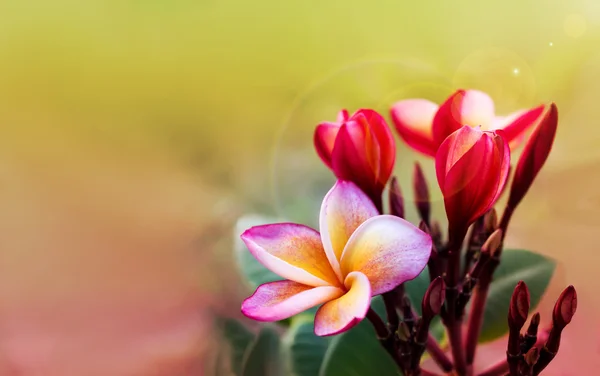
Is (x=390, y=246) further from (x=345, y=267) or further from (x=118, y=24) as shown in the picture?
(x=118, y=24)

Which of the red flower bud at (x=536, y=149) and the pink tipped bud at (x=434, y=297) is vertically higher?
the red flower bud at (x=536, y=149)

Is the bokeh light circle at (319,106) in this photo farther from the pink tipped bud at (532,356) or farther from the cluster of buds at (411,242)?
the pink tipped bud at (532,356)

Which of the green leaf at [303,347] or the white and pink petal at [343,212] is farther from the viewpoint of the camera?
the green leaf at [303,347]

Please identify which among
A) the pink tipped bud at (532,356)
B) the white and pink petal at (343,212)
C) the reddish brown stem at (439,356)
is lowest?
the reddish brown stem at (439,356)

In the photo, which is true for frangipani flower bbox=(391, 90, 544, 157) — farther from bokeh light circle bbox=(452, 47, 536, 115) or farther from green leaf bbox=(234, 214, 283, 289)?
Result: green leaf bbox=(234, 214, 283, 289)

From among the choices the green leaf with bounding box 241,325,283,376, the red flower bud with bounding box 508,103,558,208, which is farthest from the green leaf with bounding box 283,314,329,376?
the red flower bud with bounding box 508,103,558,208

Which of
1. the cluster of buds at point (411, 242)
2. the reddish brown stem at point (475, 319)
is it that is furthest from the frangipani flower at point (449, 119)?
the reddish brown stem at point (475, 319)

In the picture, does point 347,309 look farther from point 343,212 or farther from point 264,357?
point 264,357
